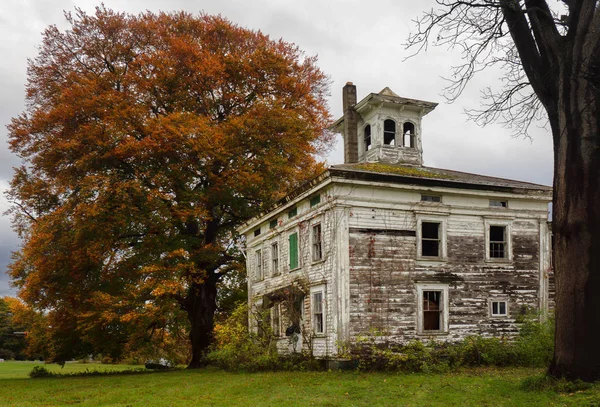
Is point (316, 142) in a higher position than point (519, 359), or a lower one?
higher

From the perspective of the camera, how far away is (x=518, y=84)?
15961 millimetres

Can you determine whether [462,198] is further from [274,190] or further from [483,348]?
[274,190]

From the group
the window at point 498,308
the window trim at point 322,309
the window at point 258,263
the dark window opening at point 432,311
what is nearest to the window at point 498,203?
the window at point 498,308

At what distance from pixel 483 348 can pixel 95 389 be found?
43.9 feet

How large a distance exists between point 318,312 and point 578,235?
424 inches

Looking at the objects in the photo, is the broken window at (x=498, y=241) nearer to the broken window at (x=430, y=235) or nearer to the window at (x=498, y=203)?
the window at (x=498, y=203)

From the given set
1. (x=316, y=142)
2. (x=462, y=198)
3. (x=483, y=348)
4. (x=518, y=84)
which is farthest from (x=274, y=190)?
(x=518, y=84)

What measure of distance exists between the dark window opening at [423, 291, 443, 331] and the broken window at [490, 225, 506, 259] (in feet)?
10.1

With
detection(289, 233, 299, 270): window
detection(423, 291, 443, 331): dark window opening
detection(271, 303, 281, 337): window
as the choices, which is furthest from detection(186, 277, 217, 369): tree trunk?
detection(423, 291, 443, 331): dark window opening

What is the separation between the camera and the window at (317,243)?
23141 millimetres

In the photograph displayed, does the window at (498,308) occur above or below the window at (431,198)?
below

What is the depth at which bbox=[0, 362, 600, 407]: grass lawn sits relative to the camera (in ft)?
44.5

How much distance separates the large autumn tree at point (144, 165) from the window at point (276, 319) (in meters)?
4.73

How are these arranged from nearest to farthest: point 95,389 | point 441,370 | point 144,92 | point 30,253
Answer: point 441,370 < point 95,389 < point 30,253 < point 144,92
